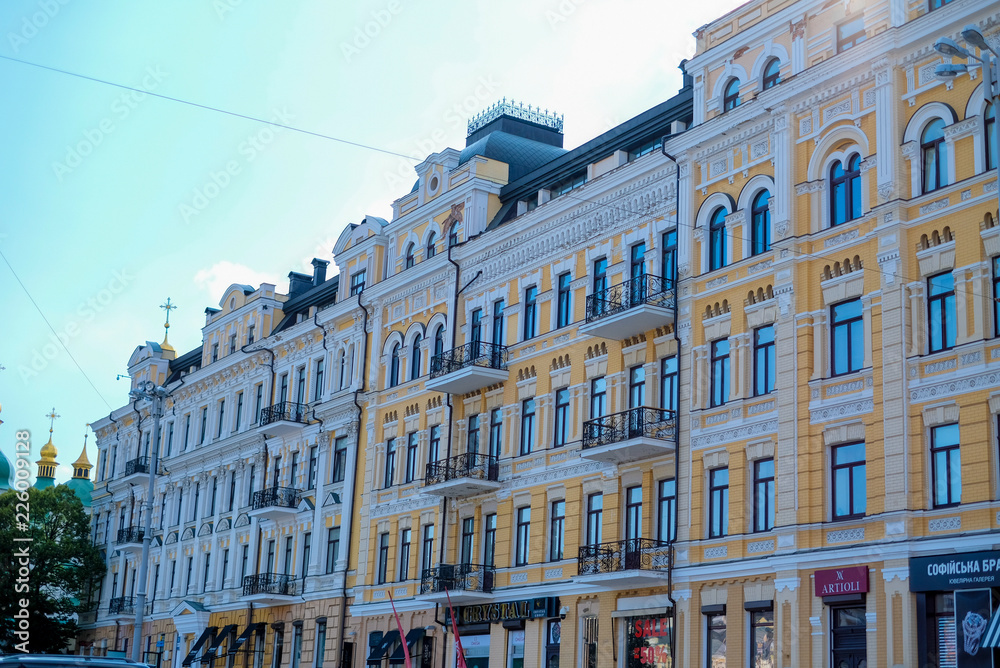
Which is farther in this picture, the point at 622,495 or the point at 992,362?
the point at 622,495

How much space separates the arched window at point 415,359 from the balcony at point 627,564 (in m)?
13.4

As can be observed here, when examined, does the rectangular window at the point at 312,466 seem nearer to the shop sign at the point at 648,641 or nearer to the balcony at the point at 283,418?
the balcony at the point at 283,418

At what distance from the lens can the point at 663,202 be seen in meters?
35.6

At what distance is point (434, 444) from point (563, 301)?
309 inches

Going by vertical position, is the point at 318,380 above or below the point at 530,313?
above

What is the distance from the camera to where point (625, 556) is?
1315 inches

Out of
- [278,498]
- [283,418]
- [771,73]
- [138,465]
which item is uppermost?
[771,73]

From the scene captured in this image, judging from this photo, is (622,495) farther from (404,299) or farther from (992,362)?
(404,299)

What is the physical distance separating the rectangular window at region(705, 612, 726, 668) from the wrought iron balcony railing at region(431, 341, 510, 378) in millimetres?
12260

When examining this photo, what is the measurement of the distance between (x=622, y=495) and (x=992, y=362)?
1181cm

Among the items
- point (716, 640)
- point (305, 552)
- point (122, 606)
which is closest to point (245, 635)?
point (305, 552)

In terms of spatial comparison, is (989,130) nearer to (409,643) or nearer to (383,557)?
(409,643)

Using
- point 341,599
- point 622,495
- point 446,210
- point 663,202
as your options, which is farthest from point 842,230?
point 341,599

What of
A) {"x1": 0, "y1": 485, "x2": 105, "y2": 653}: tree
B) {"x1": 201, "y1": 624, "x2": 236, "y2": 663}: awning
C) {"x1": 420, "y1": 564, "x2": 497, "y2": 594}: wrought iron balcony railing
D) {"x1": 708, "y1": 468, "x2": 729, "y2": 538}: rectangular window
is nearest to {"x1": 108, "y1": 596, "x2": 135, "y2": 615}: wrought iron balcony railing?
{"x1": 0, "y1": 485, "x2": 105, "y2": 653}: tree
